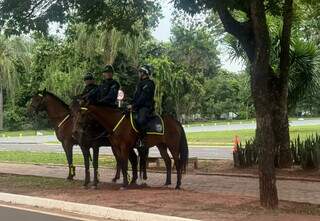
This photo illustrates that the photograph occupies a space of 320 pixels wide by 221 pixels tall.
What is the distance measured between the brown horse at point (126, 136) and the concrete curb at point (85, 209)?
2.28m

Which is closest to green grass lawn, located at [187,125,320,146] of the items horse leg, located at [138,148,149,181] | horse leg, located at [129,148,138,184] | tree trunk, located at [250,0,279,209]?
horse leg, located at [138,148,149,181]

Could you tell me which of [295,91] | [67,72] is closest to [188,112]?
[67,72]

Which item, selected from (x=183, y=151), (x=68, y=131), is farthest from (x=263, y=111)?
(x=68, y=131)

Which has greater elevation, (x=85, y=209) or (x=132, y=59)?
(x=132, y=59)

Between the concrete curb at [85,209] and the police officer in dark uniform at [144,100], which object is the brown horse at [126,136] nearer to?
the police officer in dark uniform at [144,100]

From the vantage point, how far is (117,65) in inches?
2194

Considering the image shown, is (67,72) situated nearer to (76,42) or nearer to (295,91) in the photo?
(76,42)

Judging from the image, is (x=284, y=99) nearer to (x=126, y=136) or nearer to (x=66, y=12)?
(x=126, y=136)

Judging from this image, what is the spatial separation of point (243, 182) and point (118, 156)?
3347 mm

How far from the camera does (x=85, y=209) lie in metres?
11.2

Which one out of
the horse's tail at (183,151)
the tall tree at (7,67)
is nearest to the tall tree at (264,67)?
the horse's tail at (183,151)

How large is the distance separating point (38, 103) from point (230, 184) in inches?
229

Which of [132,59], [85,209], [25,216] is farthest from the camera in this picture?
[132,59]

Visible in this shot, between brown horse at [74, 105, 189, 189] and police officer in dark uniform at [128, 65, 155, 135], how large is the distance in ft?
1.05
